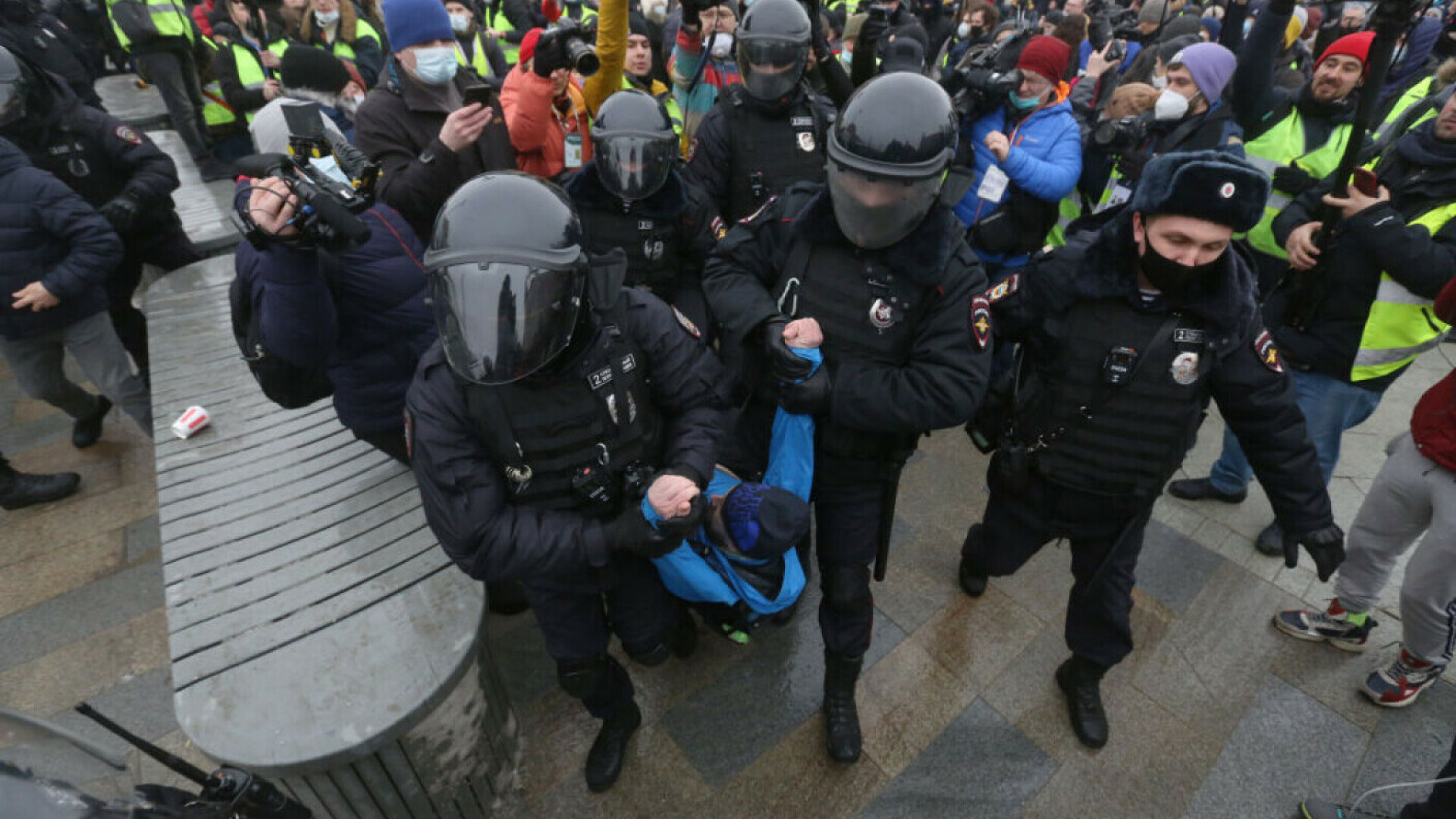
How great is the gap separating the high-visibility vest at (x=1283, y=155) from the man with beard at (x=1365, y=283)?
333 mm

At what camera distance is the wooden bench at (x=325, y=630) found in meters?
1.97

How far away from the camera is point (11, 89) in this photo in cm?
356

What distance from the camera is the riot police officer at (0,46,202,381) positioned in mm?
3746

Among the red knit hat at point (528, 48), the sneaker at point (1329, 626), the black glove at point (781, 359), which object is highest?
the red knit hat at point (528, 48)

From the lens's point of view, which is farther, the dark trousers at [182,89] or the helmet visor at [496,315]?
the dark trousers at [182,89]

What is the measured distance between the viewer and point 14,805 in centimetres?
86

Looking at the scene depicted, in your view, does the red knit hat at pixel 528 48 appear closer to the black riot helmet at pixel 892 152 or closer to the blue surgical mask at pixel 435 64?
the blue surgical mask at pixel 435 64

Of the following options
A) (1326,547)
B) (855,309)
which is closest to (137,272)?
(855,309)

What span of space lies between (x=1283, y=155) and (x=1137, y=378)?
2.58 metres

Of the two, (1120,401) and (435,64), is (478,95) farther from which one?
(1120,401)

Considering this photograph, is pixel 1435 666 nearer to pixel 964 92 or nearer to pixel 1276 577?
pixel 1276 577

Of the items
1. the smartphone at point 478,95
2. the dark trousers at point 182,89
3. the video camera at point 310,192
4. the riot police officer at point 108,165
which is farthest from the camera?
the dark trousers at point 182,89

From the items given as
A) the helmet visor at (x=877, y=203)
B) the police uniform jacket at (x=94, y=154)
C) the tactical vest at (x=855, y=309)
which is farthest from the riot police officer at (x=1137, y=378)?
the police uniform jacket at (x=94, y=154)

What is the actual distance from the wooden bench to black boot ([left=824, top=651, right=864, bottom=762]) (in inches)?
50.8
